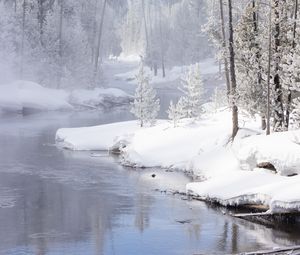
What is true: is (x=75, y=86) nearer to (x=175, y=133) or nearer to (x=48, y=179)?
(x=175, y=133)

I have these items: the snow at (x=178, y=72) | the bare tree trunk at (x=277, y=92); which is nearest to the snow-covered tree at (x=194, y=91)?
the bare tree trunk at (x=277, y=92)

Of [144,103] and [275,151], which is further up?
[144,103]

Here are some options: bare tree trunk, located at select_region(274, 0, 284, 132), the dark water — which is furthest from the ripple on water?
bare tree trunk, located at select_region(274, 0, 284, 132)

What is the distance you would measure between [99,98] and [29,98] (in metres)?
10.1

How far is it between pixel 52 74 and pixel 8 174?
36.4 meters

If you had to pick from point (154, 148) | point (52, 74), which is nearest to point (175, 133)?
point (154, 148)

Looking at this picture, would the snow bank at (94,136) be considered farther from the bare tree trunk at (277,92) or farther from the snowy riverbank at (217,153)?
the bare tree trunk at (277,92)

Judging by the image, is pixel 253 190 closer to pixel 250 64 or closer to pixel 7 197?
pixel 250 64

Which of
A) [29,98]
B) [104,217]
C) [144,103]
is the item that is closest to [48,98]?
[29,98]

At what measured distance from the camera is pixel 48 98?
56438mm

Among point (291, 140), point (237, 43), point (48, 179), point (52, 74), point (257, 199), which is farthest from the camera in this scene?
point (52, 74)

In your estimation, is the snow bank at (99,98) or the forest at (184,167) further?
the snow bank at (99,98)

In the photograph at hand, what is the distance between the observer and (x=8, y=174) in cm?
2630

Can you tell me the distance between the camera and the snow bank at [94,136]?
115 feet
